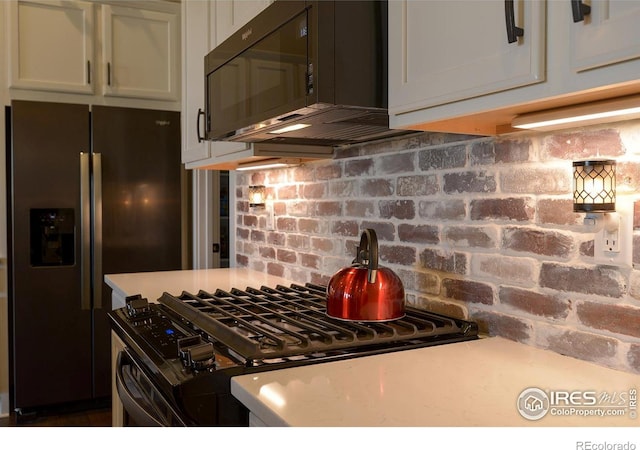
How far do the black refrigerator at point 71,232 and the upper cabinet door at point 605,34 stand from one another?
2.77 metres

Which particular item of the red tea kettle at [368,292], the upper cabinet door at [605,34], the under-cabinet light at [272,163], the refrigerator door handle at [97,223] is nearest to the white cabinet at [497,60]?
the upper cabinet door at [605,34]

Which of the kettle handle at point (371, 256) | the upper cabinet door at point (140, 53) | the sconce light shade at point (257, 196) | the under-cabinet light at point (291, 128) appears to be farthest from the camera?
the upper cabinet door at point (140, 53)

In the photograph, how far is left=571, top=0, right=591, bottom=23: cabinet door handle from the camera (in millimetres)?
853

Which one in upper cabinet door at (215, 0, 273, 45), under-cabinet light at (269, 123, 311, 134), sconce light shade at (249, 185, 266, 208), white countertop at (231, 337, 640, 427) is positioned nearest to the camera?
white countertop at (231, 337, 640, 427)

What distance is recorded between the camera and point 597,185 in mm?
1166

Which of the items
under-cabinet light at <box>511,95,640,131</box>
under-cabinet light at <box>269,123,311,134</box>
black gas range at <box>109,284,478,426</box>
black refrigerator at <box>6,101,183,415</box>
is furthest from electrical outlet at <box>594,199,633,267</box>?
black refrigerator at <box>6,101,183,415</box>

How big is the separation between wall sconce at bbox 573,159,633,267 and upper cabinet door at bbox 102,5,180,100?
276 cm

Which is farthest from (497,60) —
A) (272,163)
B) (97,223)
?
(97,223)

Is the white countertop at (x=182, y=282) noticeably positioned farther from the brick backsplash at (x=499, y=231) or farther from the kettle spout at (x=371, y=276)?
the kettle spout at (x=371, y=276)

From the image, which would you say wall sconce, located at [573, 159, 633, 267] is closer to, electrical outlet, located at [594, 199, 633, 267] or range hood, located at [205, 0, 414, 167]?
electrical outlet, located at [594, 199, 633, 267]

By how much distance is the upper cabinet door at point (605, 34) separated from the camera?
31.4 inches

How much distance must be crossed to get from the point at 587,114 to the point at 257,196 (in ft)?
6.22

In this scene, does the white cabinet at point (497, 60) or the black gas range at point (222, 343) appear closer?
the white cabinet at point (497, 60)

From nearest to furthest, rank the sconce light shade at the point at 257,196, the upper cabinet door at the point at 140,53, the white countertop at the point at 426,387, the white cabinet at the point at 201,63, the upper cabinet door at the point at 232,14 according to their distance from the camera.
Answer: the white countertop at the point at 426,387, the upper cabinet door at the point at 232,14, the white cabinet at the point at 201,63, the sconce light shade at the point at 257,196, the upper cabinet door at the point at 140,53
